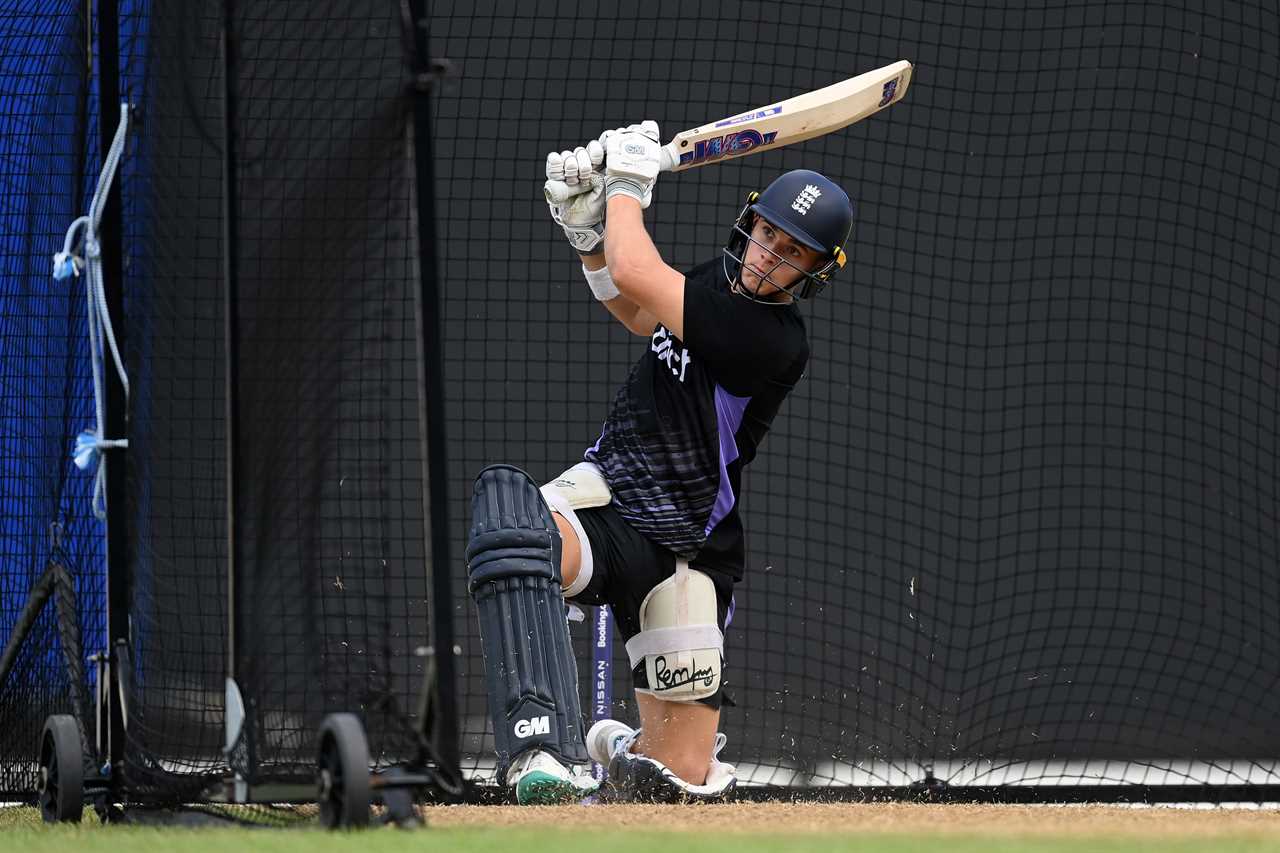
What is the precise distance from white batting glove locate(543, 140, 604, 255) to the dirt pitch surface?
1458 millimetres

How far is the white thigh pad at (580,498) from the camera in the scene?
13.5ft

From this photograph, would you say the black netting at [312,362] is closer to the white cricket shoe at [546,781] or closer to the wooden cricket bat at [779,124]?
the white cricket shoe at [546,781]

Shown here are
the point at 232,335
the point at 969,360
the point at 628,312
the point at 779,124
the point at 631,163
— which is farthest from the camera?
the point at 969,360

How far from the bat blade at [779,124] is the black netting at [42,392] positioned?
1.46m

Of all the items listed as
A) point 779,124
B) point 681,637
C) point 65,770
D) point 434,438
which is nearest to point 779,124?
point 779,124

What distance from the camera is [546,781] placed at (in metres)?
3.57

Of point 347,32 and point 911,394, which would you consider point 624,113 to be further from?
point 347,32

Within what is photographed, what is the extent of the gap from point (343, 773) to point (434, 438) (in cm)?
54

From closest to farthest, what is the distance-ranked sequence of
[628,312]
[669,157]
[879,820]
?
[879,820] → [669,157] → [628,312]

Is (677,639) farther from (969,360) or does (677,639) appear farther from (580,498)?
(969,360)

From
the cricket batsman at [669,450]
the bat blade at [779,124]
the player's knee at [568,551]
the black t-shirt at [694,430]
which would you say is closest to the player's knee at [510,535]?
the cricket batsman at [669,450]

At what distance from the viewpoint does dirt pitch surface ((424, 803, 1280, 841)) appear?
311cm

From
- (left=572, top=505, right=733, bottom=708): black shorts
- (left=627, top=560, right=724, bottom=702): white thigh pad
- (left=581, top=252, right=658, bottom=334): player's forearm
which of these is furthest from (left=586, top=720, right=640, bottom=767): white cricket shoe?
(left=581, top=252, right=658, bottom=334): player's forearm

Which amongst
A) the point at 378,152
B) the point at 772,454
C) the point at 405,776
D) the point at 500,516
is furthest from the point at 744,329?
the point at 772,454
